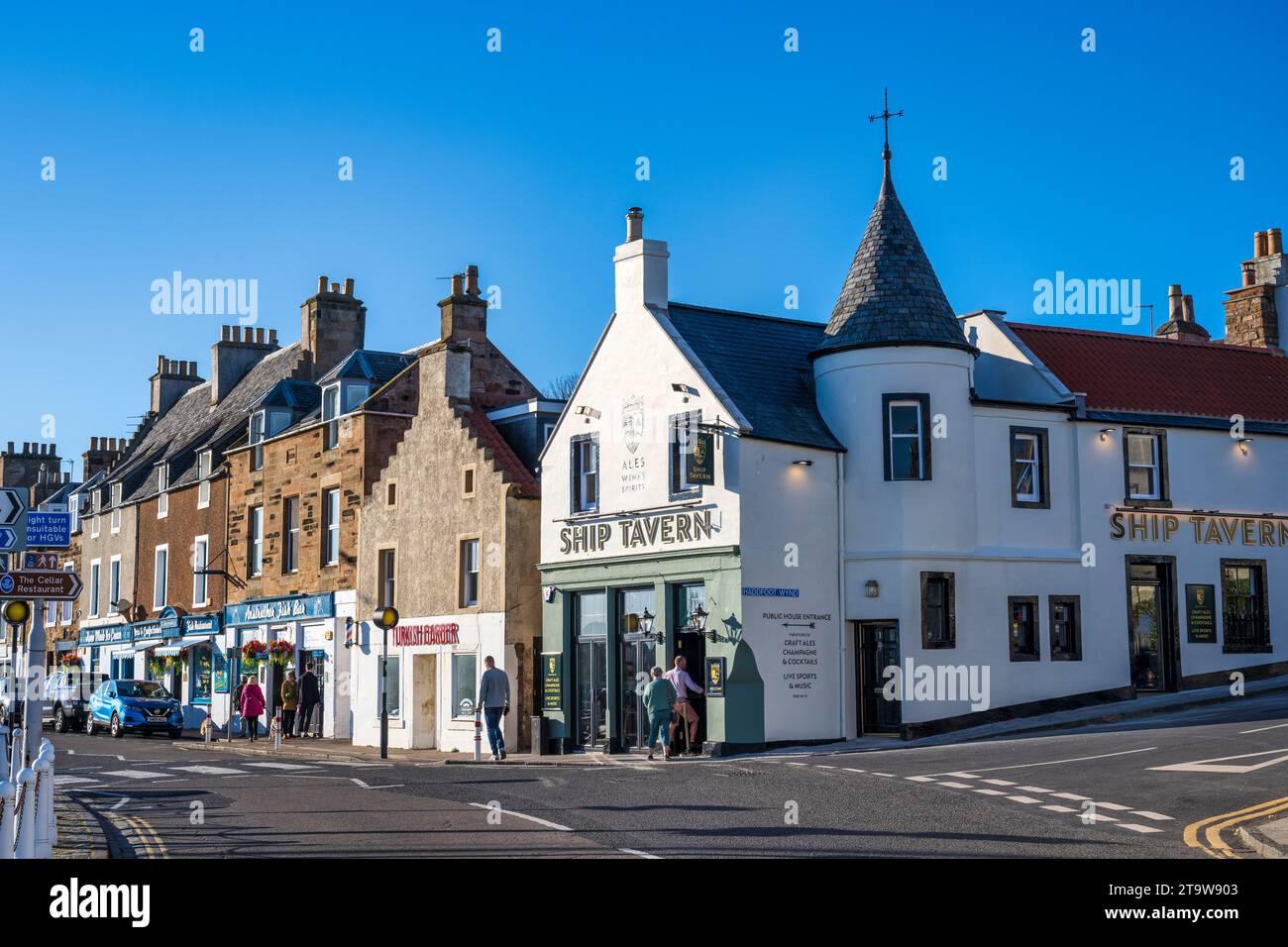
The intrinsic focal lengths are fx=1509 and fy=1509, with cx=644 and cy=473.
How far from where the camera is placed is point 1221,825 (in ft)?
45.4

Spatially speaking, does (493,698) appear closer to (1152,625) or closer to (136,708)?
(1152,625)

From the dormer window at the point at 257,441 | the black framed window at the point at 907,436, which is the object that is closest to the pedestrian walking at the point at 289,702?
the dormer window at the point at 257,441

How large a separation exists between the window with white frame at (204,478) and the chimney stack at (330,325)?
4.87 meters

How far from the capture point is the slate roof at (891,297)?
2856 cm

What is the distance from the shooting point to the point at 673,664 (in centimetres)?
2809

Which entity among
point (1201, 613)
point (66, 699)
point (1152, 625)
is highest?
point (1201, 613)

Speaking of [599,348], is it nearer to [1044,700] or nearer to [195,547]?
[1044,700]

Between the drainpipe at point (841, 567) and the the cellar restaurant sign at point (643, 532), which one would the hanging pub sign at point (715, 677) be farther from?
the drainpipe at point (841, 567)

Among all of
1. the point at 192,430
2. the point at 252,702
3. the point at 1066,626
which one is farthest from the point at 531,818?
the point at 192,430

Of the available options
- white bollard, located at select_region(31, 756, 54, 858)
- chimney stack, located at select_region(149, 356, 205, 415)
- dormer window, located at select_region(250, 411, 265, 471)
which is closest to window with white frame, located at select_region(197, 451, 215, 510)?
dormer window, located at select_region(250, 411, 265, 471)

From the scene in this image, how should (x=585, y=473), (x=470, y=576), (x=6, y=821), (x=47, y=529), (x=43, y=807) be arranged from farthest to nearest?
(x=470, y=576), (x=585, y=473), (x=47, y=529), (x=43, y=807), (x=6, y=821)

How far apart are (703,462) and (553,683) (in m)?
6.51
